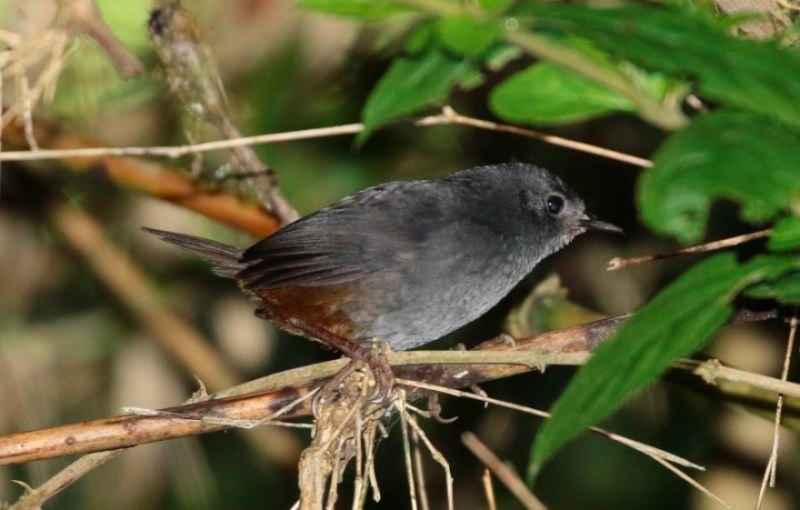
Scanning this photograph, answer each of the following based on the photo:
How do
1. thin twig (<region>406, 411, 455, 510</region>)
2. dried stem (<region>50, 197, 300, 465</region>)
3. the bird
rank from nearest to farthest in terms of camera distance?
thin twig (<region>406, 411, 455, 510</region>)
the bird
dried stem (<region>50, 197, 300, 465</region>)

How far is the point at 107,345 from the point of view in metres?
5.26

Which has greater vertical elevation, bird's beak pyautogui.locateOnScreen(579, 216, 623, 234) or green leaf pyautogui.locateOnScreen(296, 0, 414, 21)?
bird's beak pyautogui.locateOnScreen(579, 216, 623, 234)

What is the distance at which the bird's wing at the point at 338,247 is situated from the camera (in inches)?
152

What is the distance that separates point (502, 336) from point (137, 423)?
Result: 135 centimetres

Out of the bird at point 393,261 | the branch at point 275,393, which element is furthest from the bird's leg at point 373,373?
the bird at point 393,261

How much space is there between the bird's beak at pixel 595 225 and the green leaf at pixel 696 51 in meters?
2.87

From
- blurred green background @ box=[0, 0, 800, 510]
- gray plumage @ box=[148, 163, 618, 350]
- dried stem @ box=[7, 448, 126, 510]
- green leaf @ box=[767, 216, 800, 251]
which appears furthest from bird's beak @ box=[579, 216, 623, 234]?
green leaf @ box=[767, 216, 800, 251]

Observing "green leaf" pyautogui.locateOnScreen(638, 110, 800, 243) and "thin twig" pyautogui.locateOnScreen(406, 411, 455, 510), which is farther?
"thin twig" pyautogui.locateOnScreen(406, 411, 455, 510)

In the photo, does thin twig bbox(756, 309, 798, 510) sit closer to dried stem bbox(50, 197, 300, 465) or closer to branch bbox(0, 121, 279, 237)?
branch bbox(0, 121, 279, 237)

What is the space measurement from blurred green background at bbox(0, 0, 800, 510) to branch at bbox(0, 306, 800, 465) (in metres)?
1.80

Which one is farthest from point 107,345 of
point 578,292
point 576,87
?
point 576,87

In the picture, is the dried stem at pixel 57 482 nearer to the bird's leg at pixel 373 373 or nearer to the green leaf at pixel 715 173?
the bird's leg at pixel 373 373

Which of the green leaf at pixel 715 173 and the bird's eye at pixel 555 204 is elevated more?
the bird's eye at pixel 555 204

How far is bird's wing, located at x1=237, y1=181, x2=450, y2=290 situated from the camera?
386 centimetres
